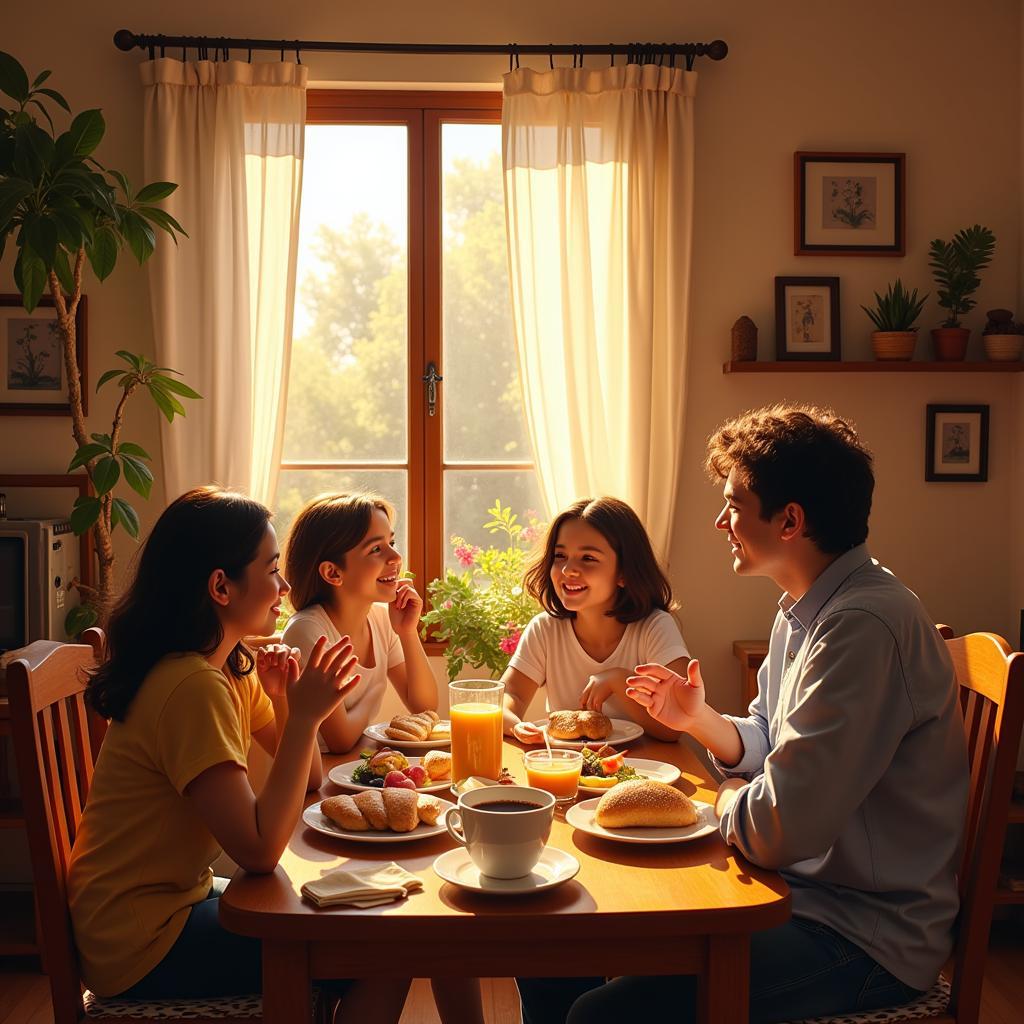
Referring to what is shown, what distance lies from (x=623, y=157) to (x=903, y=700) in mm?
2200

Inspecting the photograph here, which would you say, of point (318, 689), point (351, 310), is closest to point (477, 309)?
point (351, 310)

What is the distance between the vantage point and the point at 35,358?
10.8 feet

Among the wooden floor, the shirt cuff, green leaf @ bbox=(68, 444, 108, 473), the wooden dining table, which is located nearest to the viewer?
the wooden dining table

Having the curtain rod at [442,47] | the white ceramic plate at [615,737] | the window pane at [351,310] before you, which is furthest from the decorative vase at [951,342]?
the white ceramic plate at [615,737]

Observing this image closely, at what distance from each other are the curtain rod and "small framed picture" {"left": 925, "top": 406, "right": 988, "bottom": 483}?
1.28 metres

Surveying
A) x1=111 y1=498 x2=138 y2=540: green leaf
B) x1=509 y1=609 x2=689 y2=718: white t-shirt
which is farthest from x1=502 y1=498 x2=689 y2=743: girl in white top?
x1=111 y1=498 x2=138 y2=540: green leaf

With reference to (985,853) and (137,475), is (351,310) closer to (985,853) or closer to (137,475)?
(137,475)

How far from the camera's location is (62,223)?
2678mm

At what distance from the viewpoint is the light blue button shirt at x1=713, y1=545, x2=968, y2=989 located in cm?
141

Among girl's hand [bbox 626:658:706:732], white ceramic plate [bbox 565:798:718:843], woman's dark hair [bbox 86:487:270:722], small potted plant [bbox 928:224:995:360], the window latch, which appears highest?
small potted plant [bbox 928:224:995:360]

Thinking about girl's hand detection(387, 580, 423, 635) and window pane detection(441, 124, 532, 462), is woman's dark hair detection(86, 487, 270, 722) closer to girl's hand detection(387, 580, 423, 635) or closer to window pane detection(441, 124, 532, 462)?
girl's hand detection(387, 580, 423, 635)

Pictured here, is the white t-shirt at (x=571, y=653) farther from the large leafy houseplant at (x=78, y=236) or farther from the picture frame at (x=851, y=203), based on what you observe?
the picture frame at (x=851, y=203)

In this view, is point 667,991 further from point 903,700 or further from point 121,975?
point 121,975

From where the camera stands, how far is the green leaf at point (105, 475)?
285 centimetres
